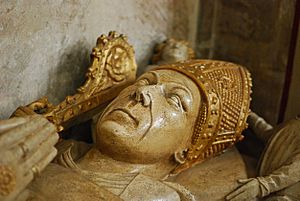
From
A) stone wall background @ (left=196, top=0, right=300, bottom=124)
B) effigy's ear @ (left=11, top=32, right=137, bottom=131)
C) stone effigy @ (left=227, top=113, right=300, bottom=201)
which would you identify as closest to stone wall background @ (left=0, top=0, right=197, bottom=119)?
effigy's ear @ (left=11, top=32, right=137, bottom=131)

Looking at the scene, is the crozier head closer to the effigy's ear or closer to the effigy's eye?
the effigy's eye

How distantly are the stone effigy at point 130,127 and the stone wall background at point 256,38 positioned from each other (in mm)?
304

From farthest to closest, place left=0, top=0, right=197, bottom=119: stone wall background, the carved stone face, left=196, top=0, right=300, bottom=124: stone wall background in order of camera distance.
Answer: left=196, top=0, right=300, bottom=124: stone wall background → left=0, top=0, right=197, bottom=119: stone wall background → the carved stone face

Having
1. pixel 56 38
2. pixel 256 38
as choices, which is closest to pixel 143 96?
pixel 56 38

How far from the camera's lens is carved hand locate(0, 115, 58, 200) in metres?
1.29

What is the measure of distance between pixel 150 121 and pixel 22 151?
0.48 m

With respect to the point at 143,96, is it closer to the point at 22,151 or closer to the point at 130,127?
the point at 130,127

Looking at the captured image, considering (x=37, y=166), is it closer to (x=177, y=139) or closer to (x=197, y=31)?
(x=177, y=139)

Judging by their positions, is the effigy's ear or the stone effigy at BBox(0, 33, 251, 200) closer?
the stone effigy at BBox(0, 33, 251, 200)

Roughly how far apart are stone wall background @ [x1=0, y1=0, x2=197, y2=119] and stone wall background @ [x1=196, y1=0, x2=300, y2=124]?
276mm

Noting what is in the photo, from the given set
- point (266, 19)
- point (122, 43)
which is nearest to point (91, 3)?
point (122, 43)

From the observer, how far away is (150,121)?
1702mm

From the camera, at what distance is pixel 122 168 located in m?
1.73

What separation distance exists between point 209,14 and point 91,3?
0.64m
